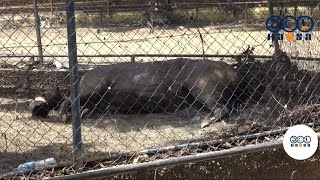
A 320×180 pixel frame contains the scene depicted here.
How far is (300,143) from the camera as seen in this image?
398cm

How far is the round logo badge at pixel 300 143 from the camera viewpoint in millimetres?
3896

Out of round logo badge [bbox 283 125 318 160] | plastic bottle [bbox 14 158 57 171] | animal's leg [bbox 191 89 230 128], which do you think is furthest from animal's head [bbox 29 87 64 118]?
round logo badge [bbox 283 125 318 160]

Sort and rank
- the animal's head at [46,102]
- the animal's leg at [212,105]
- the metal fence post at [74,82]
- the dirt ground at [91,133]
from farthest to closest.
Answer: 1. the animal's head at [46,102]
2. the animal's leg at [212,105]
3. the dirt ground at [91,133]
4. the metal fence post at [74,82]

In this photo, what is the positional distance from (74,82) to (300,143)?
1.92 m

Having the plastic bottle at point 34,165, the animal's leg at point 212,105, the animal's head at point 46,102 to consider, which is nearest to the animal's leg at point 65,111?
the animal's head at point 46,102

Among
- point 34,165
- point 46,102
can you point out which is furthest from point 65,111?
point 34,165

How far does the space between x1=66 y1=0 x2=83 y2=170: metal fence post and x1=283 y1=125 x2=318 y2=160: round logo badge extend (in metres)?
1.62

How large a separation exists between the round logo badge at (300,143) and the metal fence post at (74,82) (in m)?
1.62

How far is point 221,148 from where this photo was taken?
4020mm

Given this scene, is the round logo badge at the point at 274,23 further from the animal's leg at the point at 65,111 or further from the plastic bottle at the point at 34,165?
the plastic bottle at the point at 34,165

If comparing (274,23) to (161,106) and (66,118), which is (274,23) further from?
(66,118)

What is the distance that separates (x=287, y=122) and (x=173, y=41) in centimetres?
737

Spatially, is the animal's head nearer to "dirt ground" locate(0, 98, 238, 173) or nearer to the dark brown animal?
"dirt ground" locate(0, 98, 238, 173)

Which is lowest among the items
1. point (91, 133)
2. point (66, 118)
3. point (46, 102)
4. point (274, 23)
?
point (91, 133)
